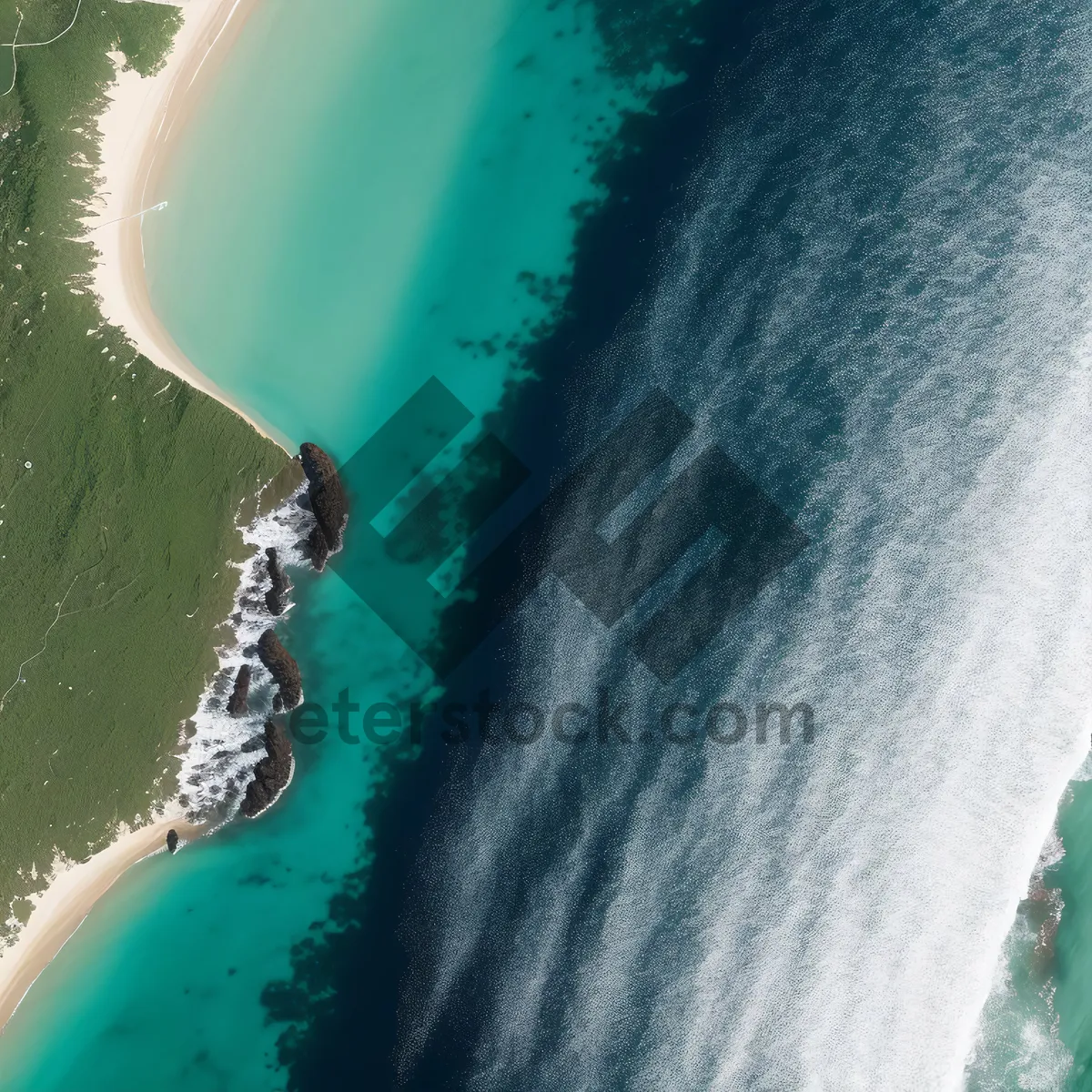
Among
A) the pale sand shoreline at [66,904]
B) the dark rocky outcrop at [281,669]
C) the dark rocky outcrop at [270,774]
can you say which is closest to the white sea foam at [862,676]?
the dark rocky outcrop at [270,774]

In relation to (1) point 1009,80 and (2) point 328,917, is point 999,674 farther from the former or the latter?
(2) point 328,917

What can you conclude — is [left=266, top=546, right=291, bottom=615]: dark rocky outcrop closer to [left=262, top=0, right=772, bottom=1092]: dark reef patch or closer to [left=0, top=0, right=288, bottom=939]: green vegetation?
[left=0, top=0, right=288, bottom=939]: green vegetation

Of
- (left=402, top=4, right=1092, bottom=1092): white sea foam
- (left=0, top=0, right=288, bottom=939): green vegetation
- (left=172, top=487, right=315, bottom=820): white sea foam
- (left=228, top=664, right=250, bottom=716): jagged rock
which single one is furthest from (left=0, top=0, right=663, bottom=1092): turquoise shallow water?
(left=402, top=4, right=1092, bottom=1092): white sea foam

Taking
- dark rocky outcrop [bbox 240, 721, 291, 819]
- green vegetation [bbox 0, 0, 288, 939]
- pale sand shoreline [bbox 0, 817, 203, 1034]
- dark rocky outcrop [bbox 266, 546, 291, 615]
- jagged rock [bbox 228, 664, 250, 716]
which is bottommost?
dark rocky outcrop [bbox 240, 721, 291, 819]

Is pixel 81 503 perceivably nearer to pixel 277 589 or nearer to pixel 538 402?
pixel 277 589

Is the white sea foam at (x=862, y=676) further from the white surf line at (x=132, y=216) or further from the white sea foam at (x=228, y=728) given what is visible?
the white surf line at (x=132, y=216)

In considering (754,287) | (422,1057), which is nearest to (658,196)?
(754,287)

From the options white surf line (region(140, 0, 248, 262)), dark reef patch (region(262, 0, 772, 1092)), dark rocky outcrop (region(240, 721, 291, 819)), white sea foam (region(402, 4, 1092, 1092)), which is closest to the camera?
white sea foam (region(402, 4, 1092, 1092))
